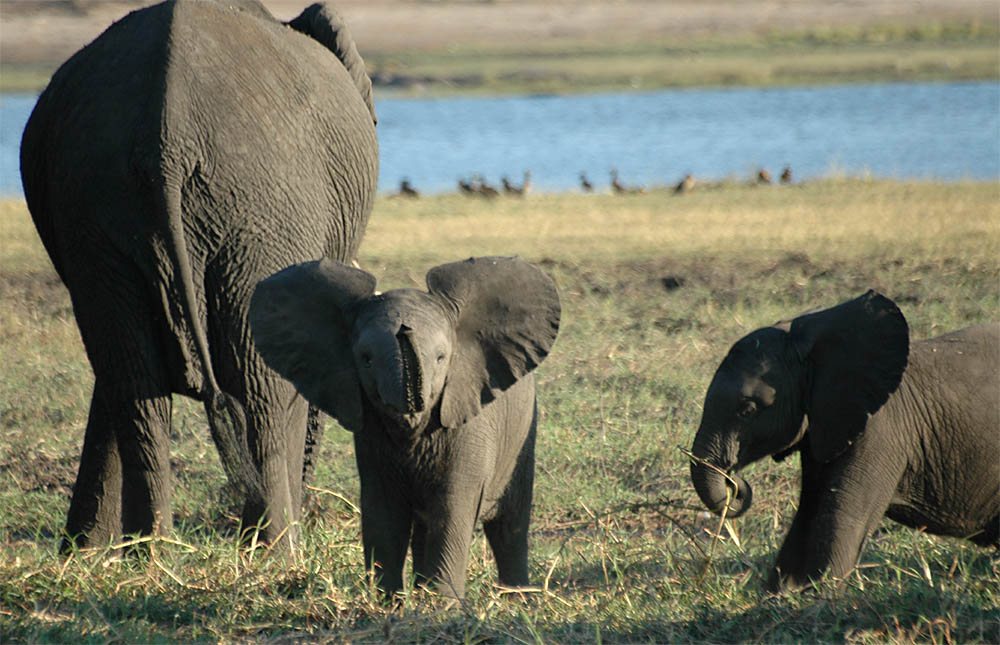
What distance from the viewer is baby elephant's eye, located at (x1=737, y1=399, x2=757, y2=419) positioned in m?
4.65

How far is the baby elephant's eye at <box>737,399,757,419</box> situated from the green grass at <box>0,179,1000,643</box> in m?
0.36

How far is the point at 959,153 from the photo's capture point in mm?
22438

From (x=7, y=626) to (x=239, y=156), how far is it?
1.71m

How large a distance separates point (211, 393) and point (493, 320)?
106 cm

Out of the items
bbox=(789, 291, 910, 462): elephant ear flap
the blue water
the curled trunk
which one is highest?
bbox=(789, 291, 910, 462): elephant ear flap

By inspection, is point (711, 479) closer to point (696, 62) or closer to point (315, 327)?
point (315, 327)

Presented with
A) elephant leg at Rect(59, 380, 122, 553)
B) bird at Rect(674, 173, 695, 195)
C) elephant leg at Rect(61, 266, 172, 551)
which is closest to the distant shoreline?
bird at Rect(674, 173, 695, 195)

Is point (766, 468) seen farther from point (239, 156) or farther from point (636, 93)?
point (636, 93)

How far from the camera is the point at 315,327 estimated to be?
4289 mm

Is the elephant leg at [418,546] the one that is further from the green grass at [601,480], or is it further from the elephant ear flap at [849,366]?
the elephant ear flap at [849,366]

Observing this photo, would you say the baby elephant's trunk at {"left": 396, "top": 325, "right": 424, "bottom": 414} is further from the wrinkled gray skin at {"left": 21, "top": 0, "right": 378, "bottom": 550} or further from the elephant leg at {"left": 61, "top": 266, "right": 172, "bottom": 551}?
the elephant leg at {"left": 61, "top": 266, "right": 172, "bottom": 551}

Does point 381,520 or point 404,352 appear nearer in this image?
point 404,352

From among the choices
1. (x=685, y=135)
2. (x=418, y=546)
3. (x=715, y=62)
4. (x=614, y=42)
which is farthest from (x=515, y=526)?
(x=614, y=42)

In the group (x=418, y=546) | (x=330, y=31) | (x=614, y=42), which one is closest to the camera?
(x=418, y=546)
